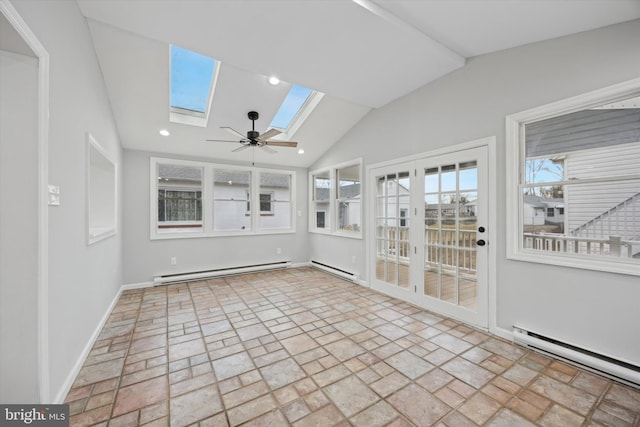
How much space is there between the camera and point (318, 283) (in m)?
4.64

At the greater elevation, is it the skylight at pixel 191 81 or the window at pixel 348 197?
the skylight at pixel 191 81

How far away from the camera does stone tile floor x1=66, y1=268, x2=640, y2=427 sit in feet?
5.48

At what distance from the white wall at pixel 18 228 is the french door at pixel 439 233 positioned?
3621 mm

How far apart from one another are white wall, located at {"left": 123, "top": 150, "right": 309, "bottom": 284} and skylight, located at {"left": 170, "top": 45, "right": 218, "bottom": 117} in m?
1.21

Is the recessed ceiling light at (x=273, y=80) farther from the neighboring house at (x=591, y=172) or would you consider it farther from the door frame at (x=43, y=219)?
the neighboring house at (x=591, y=172)

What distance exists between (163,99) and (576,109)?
4.56 metres

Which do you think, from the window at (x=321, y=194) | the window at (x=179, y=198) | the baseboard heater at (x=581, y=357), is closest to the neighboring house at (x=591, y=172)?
the baseboard heater at (x=581, y=357)

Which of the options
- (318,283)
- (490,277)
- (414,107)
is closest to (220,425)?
(490,277)

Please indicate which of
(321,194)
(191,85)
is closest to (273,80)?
(191,85)

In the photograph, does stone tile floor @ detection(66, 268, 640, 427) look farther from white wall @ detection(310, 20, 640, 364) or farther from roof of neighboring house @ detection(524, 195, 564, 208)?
roof of neighboring house @ detection(524, 195, 564, 208)

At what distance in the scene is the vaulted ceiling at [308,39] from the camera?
2146mm

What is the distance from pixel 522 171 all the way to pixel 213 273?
501cm

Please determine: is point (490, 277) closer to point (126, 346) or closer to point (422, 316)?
point (422, 316)

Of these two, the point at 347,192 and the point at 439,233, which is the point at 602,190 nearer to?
the point at 439,233
